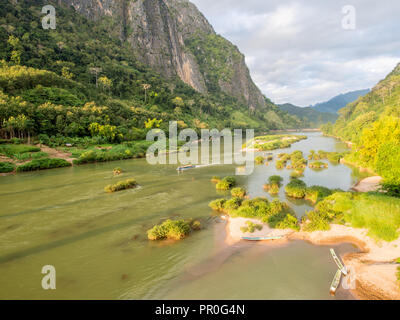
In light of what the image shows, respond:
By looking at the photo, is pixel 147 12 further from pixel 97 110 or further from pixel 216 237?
pixel 216 237

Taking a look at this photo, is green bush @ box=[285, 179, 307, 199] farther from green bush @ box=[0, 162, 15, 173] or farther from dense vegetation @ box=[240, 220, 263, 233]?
green bush @ box=[0, 162, 15, 173]

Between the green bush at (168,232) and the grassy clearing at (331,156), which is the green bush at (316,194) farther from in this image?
the grassy clearing at (331,156)

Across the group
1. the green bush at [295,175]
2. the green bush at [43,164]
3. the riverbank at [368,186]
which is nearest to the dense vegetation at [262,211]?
the riverbank at [368,186]

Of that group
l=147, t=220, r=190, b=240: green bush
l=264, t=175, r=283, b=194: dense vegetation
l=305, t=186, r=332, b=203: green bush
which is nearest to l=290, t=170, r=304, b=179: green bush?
l=264, t=175, r=283, b=194: dense vegetation

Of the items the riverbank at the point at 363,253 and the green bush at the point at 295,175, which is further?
the green bush at the point at 295,175

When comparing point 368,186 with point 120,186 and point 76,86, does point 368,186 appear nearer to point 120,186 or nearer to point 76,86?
point 120,186

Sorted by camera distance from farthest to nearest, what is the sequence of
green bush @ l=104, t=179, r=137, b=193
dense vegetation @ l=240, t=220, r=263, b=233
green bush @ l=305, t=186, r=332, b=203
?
green bush @ l=104, t=179, r=137, b=193
green bush @ l=305, t=186, r=332, b=203
dense vegetation @ l=240, t=220, r=263, b=233

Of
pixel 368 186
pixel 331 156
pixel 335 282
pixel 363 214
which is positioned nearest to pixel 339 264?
pixel 335 282
